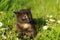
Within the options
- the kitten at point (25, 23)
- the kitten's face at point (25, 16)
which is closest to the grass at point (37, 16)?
the kitten at point (25, 23)

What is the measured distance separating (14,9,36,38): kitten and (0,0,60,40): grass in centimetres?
20

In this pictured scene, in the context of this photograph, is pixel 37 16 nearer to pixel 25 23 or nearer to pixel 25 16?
pixel 25 23

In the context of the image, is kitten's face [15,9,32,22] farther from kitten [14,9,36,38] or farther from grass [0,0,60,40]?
grass [0,0,60,40]

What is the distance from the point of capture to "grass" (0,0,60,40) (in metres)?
6.88

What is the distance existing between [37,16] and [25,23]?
1.65 meters

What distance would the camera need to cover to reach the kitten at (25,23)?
21.4ft

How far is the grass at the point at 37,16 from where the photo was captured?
6879 mm

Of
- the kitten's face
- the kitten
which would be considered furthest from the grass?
the kitten's face

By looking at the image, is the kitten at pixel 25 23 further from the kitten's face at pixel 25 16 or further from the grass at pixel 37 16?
the grass at pixel 37 16

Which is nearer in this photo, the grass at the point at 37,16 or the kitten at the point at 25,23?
the kitten at the point at 25,23

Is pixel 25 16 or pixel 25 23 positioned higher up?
pixel 25 16

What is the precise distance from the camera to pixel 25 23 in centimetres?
661

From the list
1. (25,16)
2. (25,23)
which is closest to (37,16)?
(25,23)

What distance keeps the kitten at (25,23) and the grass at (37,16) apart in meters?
0.20
